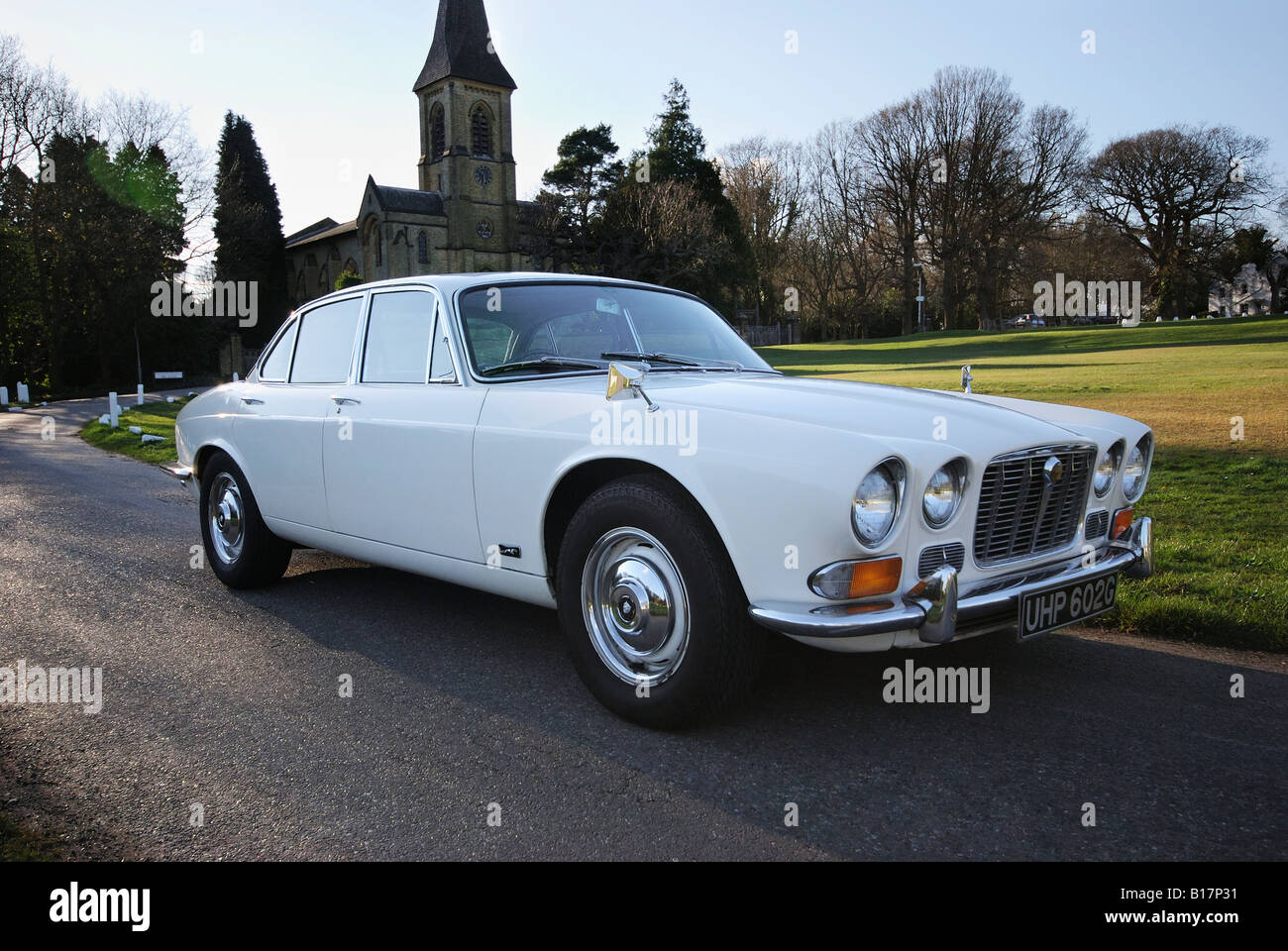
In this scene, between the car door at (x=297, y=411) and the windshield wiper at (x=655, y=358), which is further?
the car door at (x=297, y=411)

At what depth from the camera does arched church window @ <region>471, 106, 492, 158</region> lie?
6322 cm

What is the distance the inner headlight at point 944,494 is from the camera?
2881 millimetres

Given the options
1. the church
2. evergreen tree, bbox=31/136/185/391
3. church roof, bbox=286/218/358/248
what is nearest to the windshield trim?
evergreen tree, bbox=31/136/185/391

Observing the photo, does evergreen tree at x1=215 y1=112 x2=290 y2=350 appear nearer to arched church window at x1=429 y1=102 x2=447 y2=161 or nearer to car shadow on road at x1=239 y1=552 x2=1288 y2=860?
arched church window at x1=429 y1=102 x2=447 y2=161

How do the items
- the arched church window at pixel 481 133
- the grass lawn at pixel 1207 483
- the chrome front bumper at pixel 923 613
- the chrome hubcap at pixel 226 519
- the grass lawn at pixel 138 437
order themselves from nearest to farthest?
the chrome front bumper at pixel 923 613 < the grass lawn at pixel 1207 483 < the chrome hubcap at pixel 226 519 < the grass lawn at pixel 138 437 < the arched church window at pixel 481 133

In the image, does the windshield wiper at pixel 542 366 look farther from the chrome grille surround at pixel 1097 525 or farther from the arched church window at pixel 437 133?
the arched church window at pixel 437 133

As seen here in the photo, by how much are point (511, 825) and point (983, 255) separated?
176 feet

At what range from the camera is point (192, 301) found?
3991 centimetres

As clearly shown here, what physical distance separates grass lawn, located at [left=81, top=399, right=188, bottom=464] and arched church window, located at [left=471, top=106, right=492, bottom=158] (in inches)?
1822

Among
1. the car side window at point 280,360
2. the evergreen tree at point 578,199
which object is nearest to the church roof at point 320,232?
the evergreen tree at point 578,199

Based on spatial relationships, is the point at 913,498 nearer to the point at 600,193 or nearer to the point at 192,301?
the point at 192,301

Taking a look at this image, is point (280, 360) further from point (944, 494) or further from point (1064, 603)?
point (1064, 603)

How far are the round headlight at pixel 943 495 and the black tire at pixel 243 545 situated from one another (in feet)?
12.5

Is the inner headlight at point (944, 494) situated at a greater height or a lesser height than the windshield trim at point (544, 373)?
lesser
